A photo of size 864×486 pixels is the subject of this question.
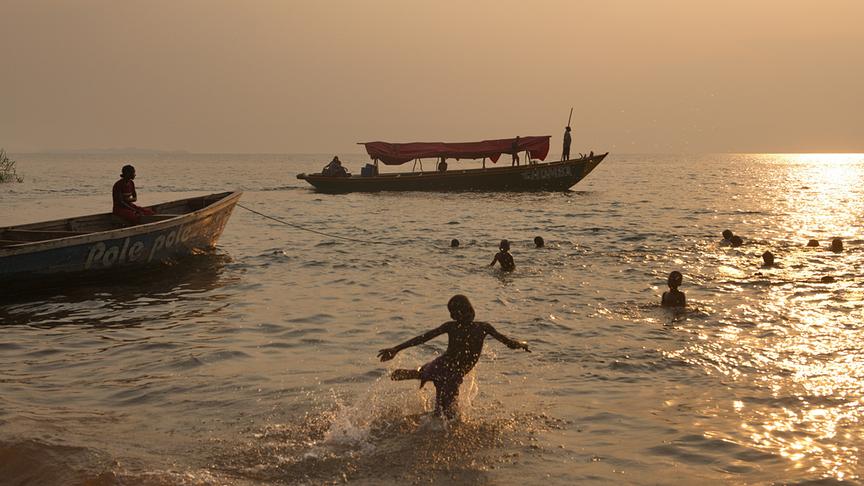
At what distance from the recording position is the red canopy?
137 feet

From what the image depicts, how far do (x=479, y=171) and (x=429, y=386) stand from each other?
34.4m

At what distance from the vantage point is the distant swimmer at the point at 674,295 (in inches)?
488

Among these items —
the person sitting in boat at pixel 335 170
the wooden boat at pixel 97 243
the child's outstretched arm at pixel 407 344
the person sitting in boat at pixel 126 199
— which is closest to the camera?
the child's outstretched arm at pixel 407 344

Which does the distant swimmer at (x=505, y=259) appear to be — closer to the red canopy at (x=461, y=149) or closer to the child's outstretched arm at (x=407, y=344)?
the child's outstretched arm at (x=407, y=344)

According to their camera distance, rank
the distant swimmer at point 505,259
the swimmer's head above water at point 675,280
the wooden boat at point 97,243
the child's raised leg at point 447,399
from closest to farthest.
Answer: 1. the child's raised leg at point 447,399
2. the swimmer's head above water at point 675,280
3. the wooden boat at point 97,243
4. the distant swimmer at point 505,259

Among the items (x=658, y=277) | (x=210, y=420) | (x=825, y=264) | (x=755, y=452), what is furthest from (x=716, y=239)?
(x=210, y=420)

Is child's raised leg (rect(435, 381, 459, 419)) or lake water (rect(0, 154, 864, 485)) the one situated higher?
child's raised leg (rect(435, 381, 459, 419))

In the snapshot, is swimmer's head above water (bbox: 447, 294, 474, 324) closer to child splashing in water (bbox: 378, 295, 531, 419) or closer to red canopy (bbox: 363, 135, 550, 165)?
child splashing in water (bbox: 378, 295, 531, 419)

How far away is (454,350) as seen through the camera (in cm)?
691

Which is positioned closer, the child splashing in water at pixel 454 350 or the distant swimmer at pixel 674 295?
the child splashing in water at pixel 454 350

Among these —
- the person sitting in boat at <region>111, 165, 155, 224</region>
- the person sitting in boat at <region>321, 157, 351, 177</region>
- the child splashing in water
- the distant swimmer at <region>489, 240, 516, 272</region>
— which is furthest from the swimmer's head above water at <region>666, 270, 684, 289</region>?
the person sitting in boat at <region>321, 157, 351, 177</region>

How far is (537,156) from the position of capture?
42844 mm

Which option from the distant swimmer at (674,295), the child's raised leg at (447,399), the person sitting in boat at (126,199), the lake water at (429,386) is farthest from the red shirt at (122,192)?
the child's raised leg at (447,399)

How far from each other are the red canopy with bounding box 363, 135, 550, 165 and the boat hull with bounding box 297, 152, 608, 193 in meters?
0.89
